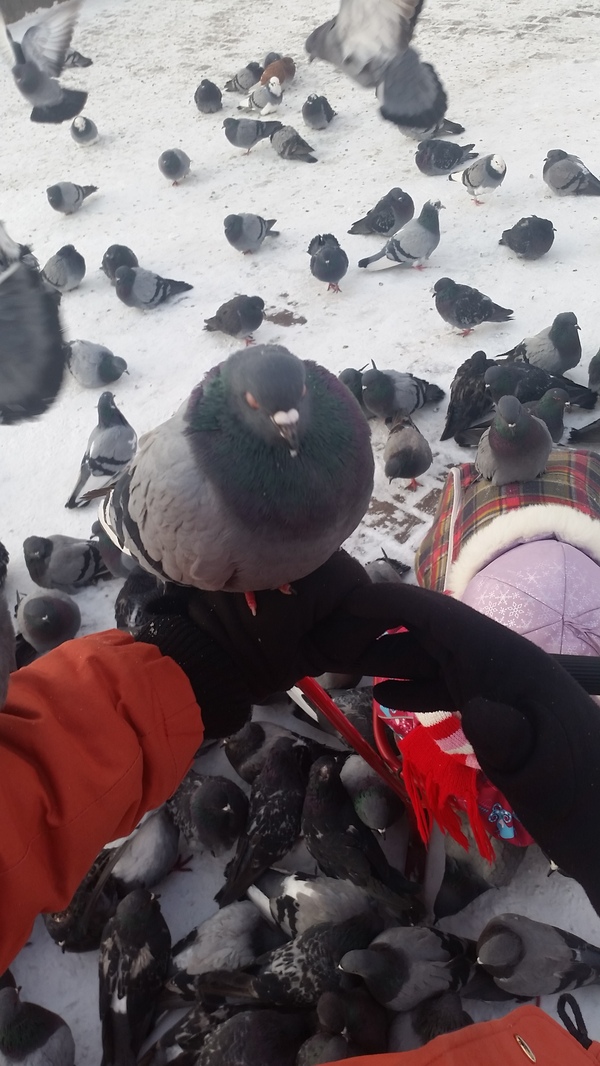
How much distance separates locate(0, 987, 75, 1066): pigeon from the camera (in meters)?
1.83

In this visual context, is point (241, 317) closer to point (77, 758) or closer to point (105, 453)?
point (105, 453)

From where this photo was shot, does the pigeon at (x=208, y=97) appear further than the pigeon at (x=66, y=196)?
Yes

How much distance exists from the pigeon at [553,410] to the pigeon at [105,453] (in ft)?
6.82

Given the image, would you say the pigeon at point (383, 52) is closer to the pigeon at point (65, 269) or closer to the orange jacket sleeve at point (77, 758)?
the pigeon at point (65, 269)

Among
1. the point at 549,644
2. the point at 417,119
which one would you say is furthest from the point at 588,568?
the point at 417,119

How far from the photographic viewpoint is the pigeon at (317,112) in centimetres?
604

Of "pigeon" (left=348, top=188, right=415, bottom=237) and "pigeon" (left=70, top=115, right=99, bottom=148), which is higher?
"pigeon" (left=70, top=115, right=99, bottom=148)

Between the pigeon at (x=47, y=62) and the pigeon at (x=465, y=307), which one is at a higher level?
the pigeon at (x=47, y=62)

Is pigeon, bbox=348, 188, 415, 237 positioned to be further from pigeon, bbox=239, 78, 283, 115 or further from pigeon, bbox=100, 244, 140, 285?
pigeon, bbox=239, 78, 283, 115

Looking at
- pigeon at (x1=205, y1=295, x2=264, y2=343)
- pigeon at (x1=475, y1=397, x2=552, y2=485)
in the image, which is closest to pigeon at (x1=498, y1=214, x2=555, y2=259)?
pigeon at (x1=205, y1=295, x2=264, y2=343)

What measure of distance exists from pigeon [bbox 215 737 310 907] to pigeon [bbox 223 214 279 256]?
380 cm

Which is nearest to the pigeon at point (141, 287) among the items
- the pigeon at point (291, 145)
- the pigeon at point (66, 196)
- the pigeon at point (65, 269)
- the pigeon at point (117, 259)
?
the pigeon at point (117, 259)

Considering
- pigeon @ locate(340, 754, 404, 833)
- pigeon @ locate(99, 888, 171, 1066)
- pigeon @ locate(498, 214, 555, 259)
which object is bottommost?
pigeon @ locate(99, 888, 171, 1066)

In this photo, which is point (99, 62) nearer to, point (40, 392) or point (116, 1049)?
point (40, 392)
